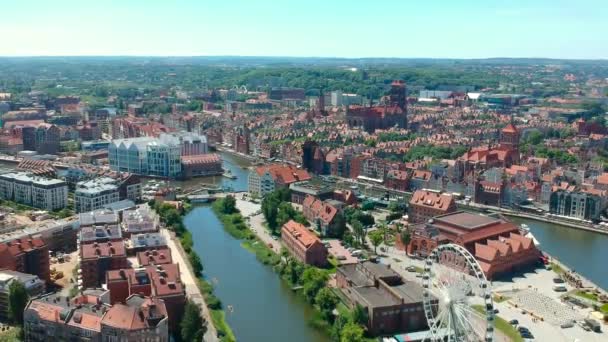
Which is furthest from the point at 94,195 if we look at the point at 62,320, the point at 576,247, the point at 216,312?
the point at 576,247

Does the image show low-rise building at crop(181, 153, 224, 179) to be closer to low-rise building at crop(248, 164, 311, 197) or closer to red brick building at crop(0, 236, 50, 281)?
low-rise building at crop(248, 164, 311, 197)

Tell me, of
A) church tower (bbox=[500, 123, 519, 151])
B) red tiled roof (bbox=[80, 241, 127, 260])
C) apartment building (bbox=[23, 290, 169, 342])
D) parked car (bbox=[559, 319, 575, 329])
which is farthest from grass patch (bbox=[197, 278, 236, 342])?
church tower (bbox=[500, 123, 519, 151])

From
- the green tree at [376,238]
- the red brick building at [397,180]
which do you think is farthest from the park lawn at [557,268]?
the red brick building at [397,180]

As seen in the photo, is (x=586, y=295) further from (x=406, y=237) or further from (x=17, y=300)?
(x=17, y=300)

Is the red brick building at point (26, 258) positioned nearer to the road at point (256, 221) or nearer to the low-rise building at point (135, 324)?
the low-rise building at point (135, 324)

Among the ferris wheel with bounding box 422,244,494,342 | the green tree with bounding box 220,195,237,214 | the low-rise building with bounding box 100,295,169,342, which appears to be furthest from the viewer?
the green tree with bounding box 220,195,237,214

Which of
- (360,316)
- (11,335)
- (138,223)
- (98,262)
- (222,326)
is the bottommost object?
(222,326)
